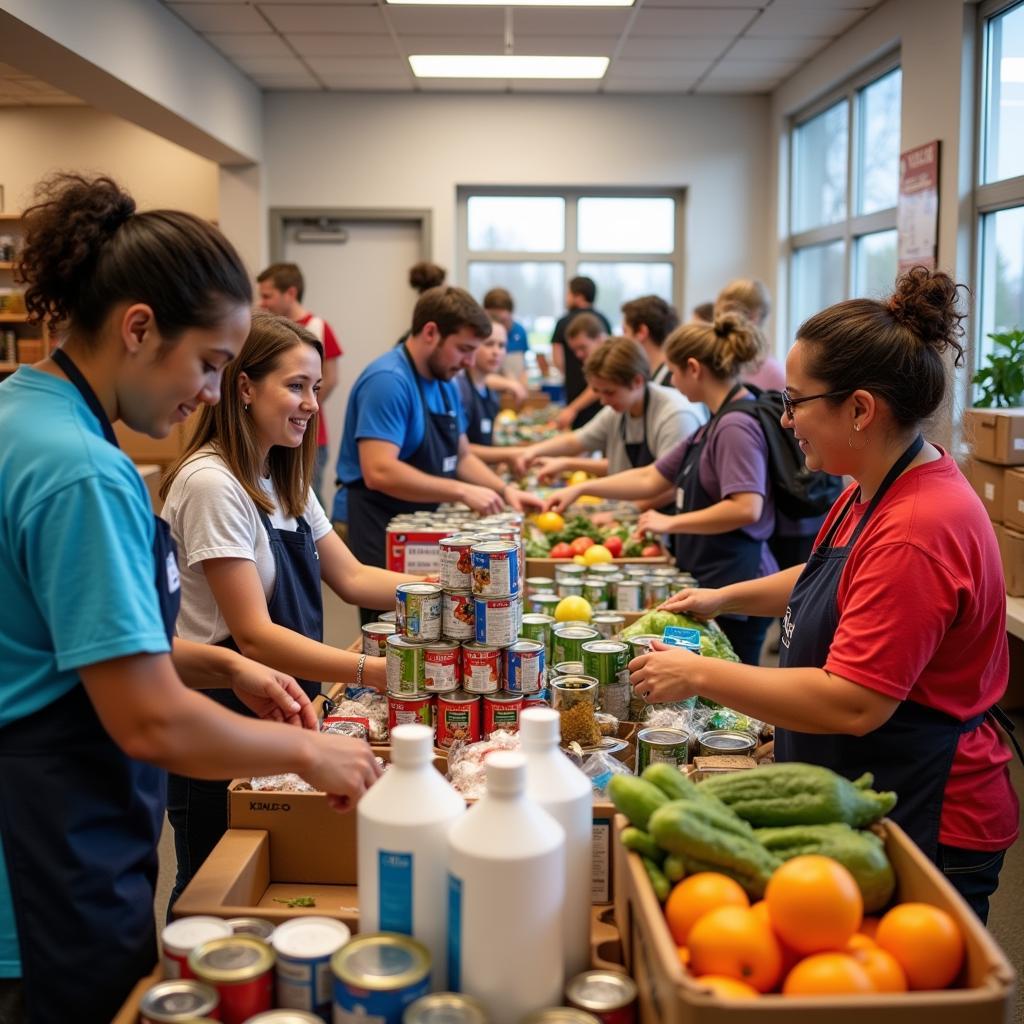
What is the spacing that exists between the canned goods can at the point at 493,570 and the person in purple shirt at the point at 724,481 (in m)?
1.52

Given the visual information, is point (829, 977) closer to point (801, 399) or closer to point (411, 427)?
point (801, 399)

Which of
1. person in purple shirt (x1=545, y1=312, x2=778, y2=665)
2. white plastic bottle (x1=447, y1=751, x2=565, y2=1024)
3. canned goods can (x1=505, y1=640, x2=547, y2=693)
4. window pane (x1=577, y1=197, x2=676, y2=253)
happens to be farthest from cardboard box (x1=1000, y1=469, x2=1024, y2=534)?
window pane (x1=577, y1=197, x2=676, y2=253)

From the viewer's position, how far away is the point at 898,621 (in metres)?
1.65

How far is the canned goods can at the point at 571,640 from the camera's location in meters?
2.39

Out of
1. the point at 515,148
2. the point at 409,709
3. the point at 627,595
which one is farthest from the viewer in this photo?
the point at 515,148

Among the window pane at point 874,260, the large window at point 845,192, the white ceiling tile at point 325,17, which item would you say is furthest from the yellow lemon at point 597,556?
the white ceiling tile at point 325,17

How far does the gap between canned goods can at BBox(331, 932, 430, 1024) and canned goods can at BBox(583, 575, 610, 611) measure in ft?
6.47

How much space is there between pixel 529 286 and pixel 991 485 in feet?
21.1

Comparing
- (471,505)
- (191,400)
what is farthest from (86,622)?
(471,505)

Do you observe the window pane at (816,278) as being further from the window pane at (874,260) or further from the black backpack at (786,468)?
the black backpack at (786,468)

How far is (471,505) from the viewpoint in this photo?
3.85m

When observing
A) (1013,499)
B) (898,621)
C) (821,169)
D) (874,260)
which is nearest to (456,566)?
(898,621)

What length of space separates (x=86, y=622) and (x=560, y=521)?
3.14m

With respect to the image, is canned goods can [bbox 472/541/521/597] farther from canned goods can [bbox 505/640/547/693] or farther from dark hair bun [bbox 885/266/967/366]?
dark hair bun [bbox 885/266/967/366]
